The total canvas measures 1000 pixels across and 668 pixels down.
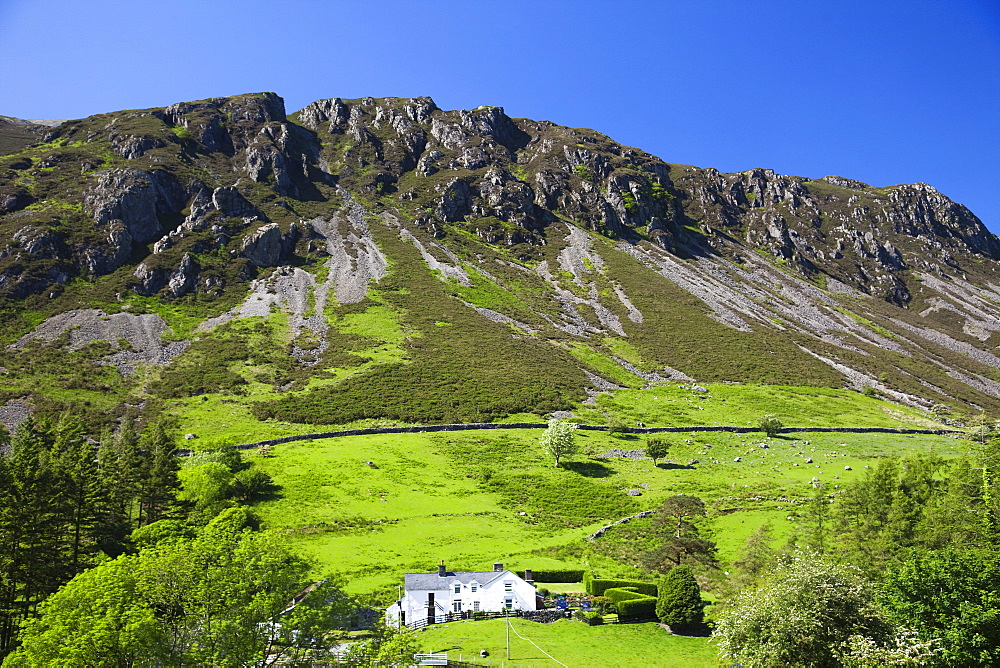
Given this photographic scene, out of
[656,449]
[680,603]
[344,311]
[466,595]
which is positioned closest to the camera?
[680,603]

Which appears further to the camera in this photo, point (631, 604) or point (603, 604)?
point (603, 604)

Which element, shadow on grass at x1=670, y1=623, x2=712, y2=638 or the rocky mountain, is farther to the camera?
the rocky mountain

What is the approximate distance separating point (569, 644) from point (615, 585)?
29.8 feet

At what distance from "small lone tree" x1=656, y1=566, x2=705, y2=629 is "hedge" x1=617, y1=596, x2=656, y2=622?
1.14 metres

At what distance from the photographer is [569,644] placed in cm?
3409

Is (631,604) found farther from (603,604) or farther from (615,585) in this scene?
(615,585)

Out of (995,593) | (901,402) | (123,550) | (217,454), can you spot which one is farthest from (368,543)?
(901,402)

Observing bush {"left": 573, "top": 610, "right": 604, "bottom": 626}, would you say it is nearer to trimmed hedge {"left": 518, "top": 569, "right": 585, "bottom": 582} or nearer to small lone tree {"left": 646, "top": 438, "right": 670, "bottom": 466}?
trimmed hedge {"left": 518, "top": 569, "right": 585, "bottom": 582}

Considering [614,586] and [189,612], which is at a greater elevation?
[189,612]

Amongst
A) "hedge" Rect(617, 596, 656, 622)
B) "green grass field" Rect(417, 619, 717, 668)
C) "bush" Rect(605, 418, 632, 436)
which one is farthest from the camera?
"bush" Rect(605, 418, 632, 436)

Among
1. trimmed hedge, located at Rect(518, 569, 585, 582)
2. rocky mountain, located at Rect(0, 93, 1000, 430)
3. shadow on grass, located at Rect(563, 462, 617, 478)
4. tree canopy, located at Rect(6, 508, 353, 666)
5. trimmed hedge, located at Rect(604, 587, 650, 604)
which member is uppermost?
rocky mountain, located at Rect(0, 93, 1000, 430)

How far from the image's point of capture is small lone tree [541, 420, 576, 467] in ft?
242

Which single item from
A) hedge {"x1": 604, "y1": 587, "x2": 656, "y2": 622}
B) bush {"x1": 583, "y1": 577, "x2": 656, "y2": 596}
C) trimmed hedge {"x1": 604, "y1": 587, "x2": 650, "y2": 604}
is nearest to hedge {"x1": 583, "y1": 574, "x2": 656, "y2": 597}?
bush {"x1": 583, "y1": 577, "x2": 656, "y2": 596}

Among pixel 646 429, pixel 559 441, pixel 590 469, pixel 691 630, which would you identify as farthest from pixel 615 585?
pixel 646 429
